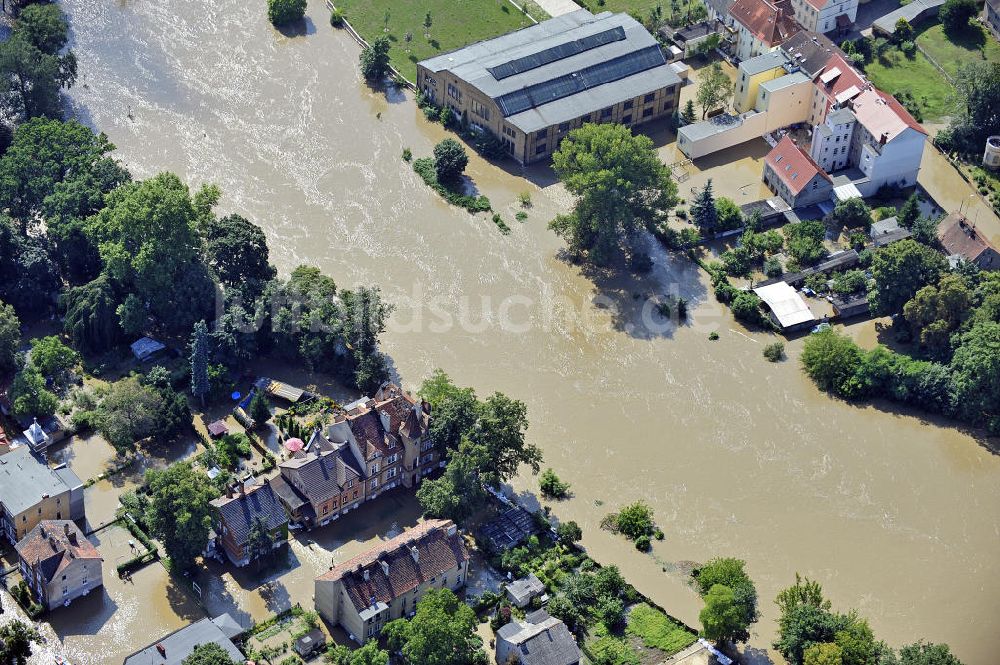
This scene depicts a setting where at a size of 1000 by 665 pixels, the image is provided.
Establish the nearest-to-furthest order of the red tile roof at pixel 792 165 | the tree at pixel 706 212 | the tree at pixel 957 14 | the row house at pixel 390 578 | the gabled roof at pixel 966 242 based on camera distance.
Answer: the row house at pixel 390 578, the gabled roof at pixel 966 242, the tree at pixel 706 212, the red tile roof at pixel 792 165, the tree at pixel 957 14

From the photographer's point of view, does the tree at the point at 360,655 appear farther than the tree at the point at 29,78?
No

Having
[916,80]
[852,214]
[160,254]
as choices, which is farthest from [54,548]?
[916,80]

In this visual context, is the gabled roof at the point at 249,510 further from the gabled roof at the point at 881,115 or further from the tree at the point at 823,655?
the gabled roof at the point at 881,115

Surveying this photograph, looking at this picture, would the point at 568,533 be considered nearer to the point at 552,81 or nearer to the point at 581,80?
the point at 552,81

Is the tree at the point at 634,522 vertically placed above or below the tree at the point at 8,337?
below

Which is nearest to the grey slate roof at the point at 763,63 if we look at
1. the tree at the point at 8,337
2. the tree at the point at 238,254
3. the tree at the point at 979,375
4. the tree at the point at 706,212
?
the tree at the point at 706,212

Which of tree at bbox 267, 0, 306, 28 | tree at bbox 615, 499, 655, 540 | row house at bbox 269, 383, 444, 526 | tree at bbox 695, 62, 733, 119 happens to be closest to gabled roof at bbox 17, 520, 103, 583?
row house at bbox 269, 383, 444, 526

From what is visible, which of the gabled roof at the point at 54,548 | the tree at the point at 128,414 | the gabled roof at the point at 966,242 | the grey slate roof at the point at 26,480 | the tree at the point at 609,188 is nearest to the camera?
the gabled roof at the point at 54,548
